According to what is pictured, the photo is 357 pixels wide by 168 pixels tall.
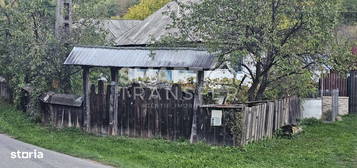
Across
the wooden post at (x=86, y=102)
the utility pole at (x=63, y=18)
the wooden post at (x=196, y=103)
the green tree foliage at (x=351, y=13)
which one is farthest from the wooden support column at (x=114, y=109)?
the green tree foliage at (x=351, y=13)

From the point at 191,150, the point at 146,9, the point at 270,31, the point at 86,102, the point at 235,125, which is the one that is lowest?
the point at 191,150

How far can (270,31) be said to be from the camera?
1677 centimetres

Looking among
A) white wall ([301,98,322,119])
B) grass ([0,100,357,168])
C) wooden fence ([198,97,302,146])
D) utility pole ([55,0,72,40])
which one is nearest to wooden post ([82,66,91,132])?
grass ([0,100,357,168])

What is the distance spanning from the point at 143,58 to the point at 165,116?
6.18ft

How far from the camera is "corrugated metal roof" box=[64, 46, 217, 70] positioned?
52.5ft

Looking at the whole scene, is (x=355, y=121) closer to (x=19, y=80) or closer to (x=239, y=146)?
(x=239, y=146)

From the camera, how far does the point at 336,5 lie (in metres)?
16.8

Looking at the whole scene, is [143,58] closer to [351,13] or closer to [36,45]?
[36,45]

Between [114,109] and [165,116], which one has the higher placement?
[114,109]

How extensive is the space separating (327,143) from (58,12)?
11.0 metres

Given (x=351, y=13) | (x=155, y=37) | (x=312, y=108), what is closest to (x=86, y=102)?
(x=312, y=108)

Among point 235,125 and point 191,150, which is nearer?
point 191,150

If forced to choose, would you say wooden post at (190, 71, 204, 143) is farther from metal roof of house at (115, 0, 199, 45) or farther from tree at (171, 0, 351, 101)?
metal roof of house at (115, 0, 199, 45)

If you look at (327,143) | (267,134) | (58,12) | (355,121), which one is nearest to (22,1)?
(58,12)
